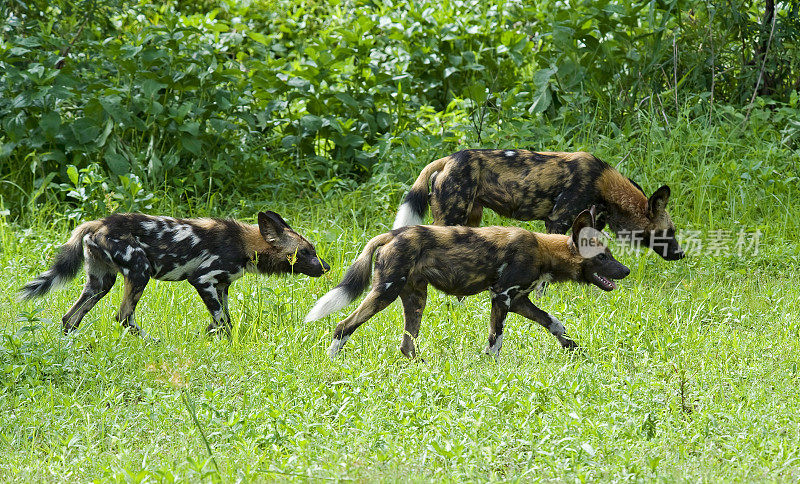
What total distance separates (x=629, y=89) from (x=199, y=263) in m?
4.98

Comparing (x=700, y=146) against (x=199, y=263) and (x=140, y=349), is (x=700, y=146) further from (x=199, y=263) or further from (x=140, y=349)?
(x=140, y=349)

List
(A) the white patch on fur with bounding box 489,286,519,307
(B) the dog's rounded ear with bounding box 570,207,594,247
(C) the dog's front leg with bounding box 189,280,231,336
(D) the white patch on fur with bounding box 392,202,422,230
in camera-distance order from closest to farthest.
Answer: (A) the white patch on fur with bounding box 489,286,519,307
(B) the dog's rounded ear with bounding box 570,207,594,247
(C) the dog's front leg with bounding box 189,280,231,336
(D) the white patch on fur with bounding box 392,202,422,230

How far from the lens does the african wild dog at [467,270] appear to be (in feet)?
17.1

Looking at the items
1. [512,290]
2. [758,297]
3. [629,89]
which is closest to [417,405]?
[512,290]

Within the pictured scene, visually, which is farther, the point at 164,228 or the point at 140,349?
the point at 164,228

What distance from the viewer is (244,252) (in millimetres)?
6035

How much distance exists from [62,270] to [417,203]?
8.06 ft

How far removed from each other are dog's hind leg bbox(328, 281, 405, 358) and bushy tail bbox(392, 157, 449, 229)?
1497 mm

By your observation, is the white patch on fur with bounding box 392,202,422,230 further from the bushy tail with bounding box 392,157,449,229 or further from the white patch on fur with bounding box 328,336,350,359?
the white patch on fur with bounding box 328,336,350,359

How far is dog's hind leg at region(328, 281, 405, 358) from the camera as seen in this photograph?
5.17 meters

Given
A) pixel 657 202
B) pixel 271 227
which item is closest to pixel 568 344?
pixel 657 202

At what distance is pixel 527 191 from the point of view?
6.80 metres

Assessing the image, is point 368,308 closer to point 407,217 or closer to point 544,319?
point 544,319

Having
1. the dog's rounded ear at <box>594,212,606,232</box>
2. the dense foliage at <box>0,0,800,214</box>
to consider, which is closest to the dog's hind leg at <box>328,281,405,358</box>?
the dog's rounded ear at <box>594,212,606,232</box>
